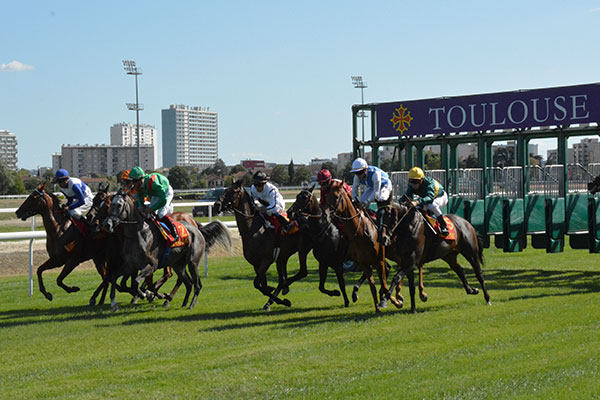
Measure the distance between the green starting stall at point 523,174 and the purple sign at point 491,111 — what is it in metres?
0.02

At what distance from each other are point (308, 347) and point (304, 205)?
2.46 m

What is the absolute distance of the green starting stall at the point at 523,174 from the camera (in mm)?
13188

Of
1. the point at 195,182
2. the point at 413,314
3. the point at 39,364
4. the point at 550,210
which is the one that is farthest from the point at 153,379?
the point at 195,182

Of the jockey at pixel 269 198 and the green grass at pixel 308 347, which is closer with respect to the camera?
the green grass at pixel 308 347

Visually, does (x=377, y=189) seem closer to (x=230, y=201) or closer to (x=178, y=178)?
(x=230, y=201)

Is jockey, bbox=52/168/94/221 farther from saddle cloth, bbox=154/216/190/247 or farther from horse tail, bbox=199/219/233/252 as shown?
horse tail, bbox=199/219/233/252

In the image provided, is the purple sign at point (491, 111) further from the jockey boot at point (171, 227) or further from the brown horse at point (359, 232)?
the jockey boot at point (171, 227)

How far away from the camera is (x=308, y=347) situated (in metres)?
7.21

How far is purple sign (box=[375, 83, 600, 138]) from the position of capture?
13055 millimetres

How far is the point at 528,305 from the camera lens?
9.39 m

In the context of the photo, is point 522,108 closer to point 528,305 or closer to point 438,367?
point 528,305

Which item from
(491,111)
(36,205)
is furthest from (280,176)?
(36,205)

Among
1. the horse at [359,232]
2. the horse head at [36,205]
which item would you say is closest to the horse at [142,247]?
the horse head at [36,205]

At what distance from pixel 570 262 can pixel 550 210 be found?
7.12 ft
